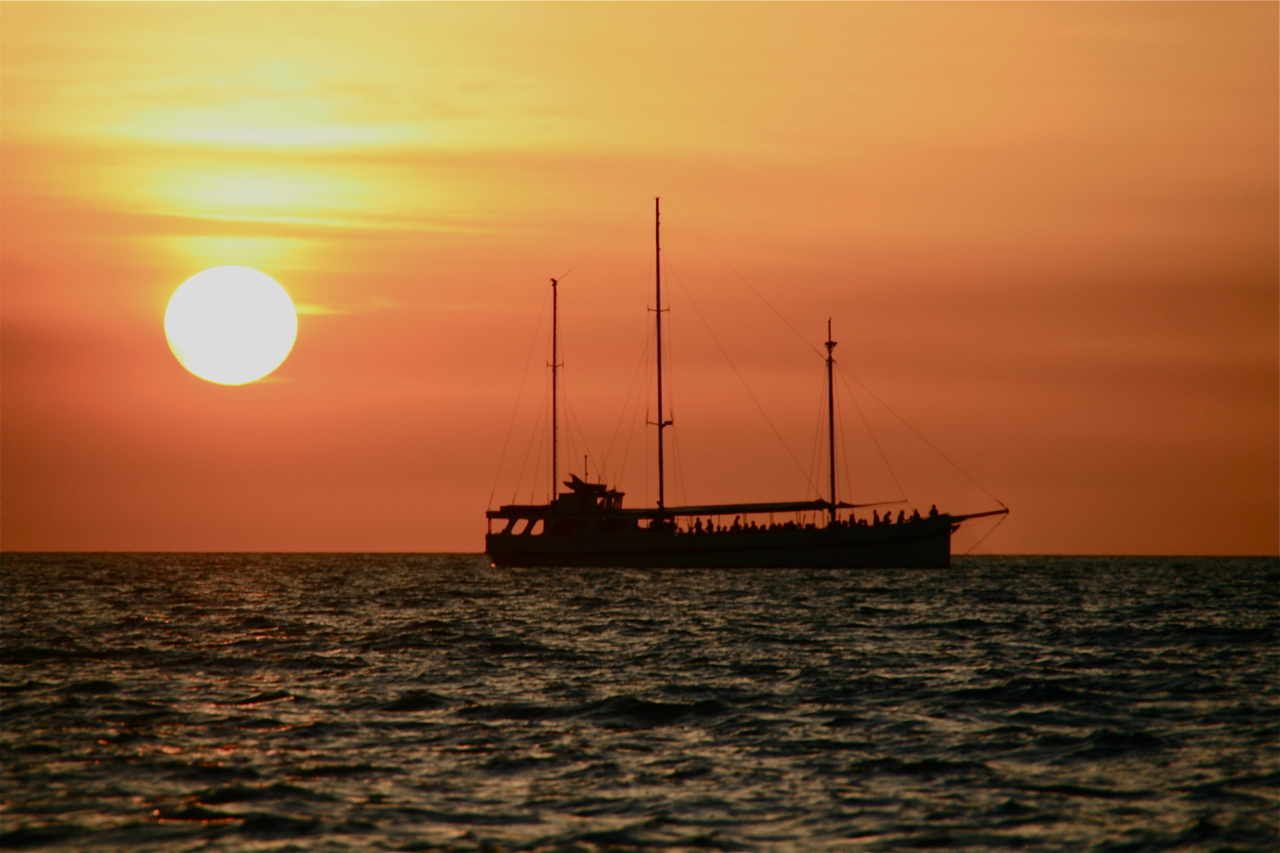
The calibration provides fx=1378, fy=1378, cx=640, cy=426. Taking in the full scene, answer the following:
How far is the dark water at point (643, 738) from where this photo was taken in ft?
50.6

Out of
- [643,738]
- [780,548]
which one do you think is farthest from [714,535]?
[643,738]

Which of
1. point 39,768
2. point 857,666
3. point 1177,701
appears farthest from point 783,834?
point 857,666

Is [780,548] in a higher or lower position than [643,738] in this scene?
higher

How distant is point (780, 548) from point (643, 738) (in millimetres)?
76824

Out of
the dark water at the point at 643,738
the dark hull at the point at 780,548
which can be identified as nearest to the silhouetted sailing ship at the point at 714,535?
the dark hull at the point at 780,548

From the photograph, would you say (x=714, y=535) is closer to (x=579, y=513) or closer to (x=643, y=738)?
(x=579, y=513)

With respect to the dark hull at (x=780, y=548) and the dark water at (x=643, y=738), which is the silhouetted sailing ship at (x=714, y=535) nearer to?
the dark hull at (x=780, y=548)

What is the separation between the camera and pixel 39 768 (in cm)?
1850

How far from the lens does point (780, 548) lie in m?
97.1

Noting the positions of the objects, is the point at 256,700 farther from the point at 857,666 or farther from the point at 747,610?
the point at 747,610

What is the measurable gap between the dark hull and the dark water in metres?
53.7

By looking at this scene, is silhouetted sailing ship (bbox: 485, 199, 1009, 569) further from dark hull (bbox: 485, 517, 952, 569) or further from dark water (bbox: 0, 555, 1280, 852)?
dark water (bbox: 0, 555, 1280, 852)

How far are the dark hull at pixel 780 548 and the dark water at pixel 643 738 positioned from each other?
5371cm

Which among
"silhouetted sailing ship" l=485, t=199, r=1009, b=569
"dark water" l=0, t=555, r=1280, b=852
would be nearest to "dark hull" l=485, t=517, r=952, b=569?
"silhouetted sailing ship" l=485, t=199, r=1009, b=569
